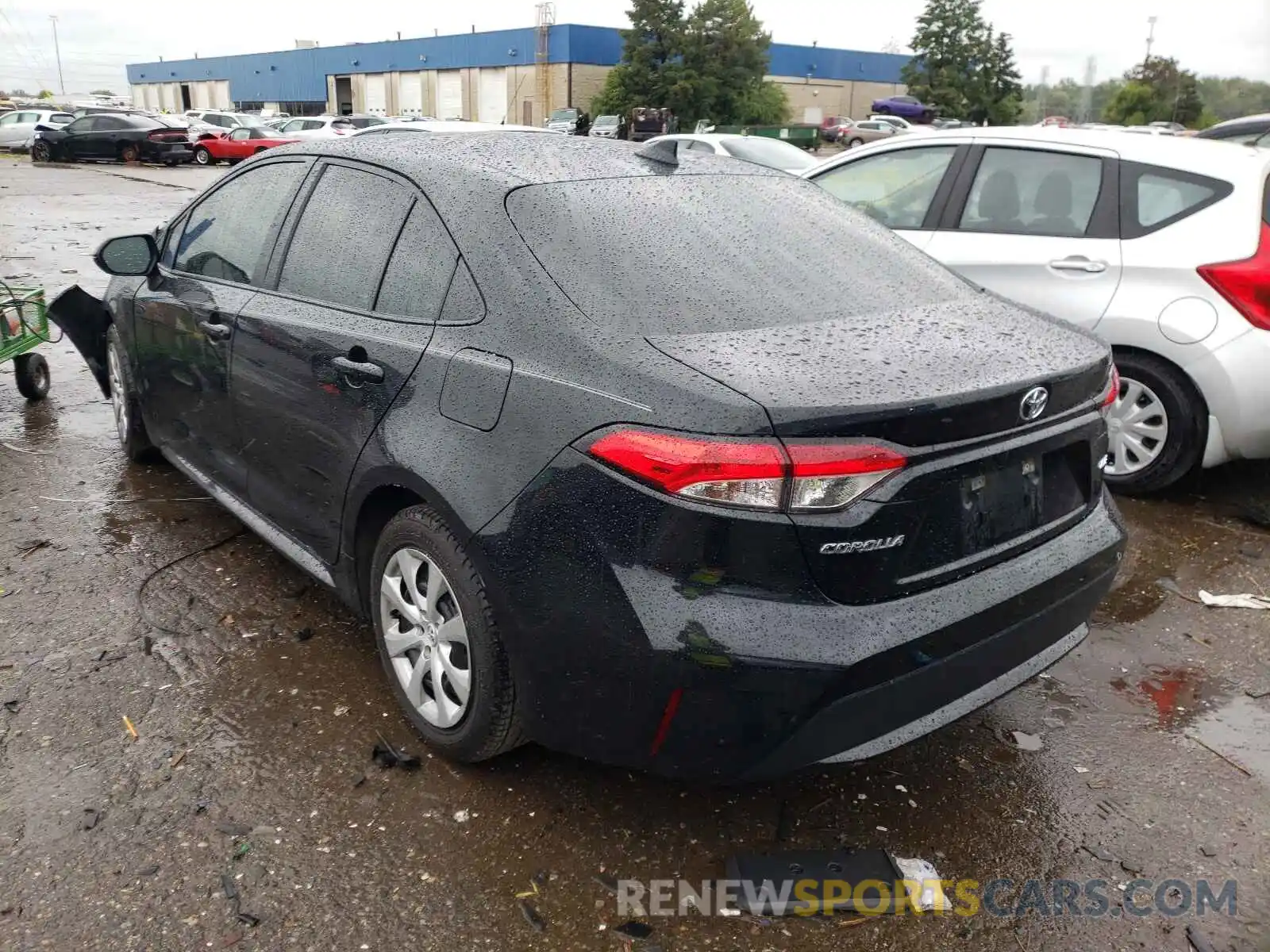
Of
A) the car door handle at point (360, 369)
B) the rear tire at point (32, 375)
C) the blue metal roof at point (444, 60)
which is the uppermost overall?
the blue metal roof at point (444, 60)

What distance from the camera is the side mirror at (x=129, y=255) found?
430 cm

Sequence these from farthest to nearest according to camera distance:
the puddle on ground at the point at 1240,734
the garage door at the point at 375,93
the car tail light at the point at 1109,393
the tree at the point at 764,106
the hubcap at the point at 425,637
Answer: the garage door at the point at 375,93
the tree at the point at 764,106
the puddle on ground at the point at 1240,734
the car tail light at the point at 1109,393
the hubcap at the point at 425,637

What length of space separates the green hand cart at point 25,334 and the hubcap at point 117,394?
598mm

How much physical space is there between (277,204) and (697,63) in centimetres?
6049

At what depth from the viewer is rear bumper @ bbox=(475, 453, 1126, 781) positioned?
7.14ft

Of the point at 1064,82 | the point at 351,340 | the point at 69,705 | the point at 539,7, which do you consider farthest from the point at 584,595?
the point at 1064,82

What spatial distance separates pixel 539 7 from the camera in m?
65.7

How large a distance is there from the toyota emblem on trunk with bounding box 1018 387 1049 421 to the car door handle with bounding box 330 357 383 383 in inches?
66.3

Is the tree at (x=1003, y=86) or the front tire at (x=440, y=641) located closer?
the front tire at (x=440, y=641)

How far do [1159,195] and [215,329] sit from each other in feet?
13.9

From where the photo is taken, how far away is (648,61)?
58406 mm

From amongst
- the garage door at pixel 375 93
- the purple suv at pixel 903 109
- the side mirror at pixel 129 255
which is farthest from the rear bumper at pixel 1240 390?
the garage door at pixel 375 93

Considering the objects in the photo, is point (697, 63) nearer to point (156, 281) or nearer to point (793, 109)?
point (793, 109)

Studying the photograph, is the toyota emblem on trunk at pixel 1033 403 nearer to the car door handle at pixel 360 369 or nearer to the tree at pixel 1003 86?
the car door handle at pixel 360 369
